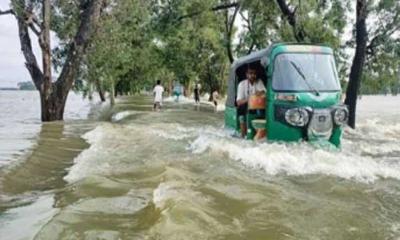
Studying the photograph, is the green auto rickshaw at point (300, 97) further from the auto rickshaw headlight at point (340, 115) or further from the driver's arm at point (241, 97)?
the driver's arm at point (241, 97)

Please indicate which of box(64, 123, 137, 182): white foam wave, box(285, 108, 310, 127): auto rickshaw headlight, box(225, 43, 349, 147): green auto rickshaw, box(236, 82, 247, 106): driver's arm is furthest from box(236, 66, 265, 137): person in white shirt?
box(64, 123, 137, 182): white foam wave

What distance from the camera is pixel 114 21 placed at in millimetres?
22156

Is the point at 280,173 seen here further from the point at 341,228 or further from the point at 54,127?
the point at 54,127

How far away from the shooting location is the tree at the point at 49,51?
20578 mm

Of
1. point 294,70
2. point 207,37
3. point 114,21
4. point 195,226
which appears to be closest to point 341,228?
point 195,226

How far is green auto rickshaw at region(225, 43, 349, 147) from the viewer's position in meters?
10.9

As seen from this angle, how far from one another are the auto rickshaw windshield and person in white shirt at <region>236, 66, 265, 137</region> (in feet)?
2.49

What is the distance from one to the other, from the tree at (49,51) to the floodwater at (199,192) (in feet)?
27.8

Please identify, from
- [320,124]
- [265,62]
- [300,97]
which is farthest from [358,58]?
[320,124]

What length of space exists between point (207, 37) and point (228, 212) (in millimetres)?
A: 34258

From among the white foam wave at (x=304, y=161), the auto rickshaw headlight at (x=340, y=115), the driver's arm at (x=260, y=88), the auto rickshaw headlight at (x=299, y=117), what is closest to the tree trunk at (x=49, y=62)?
the driver's arm at (x=260, y=88)

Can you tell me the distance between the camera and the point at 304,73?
37.4 feet

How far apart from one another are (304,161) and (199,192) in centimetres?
296

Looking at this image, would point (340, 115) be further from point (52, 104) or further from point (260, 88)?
point (52, 104)
